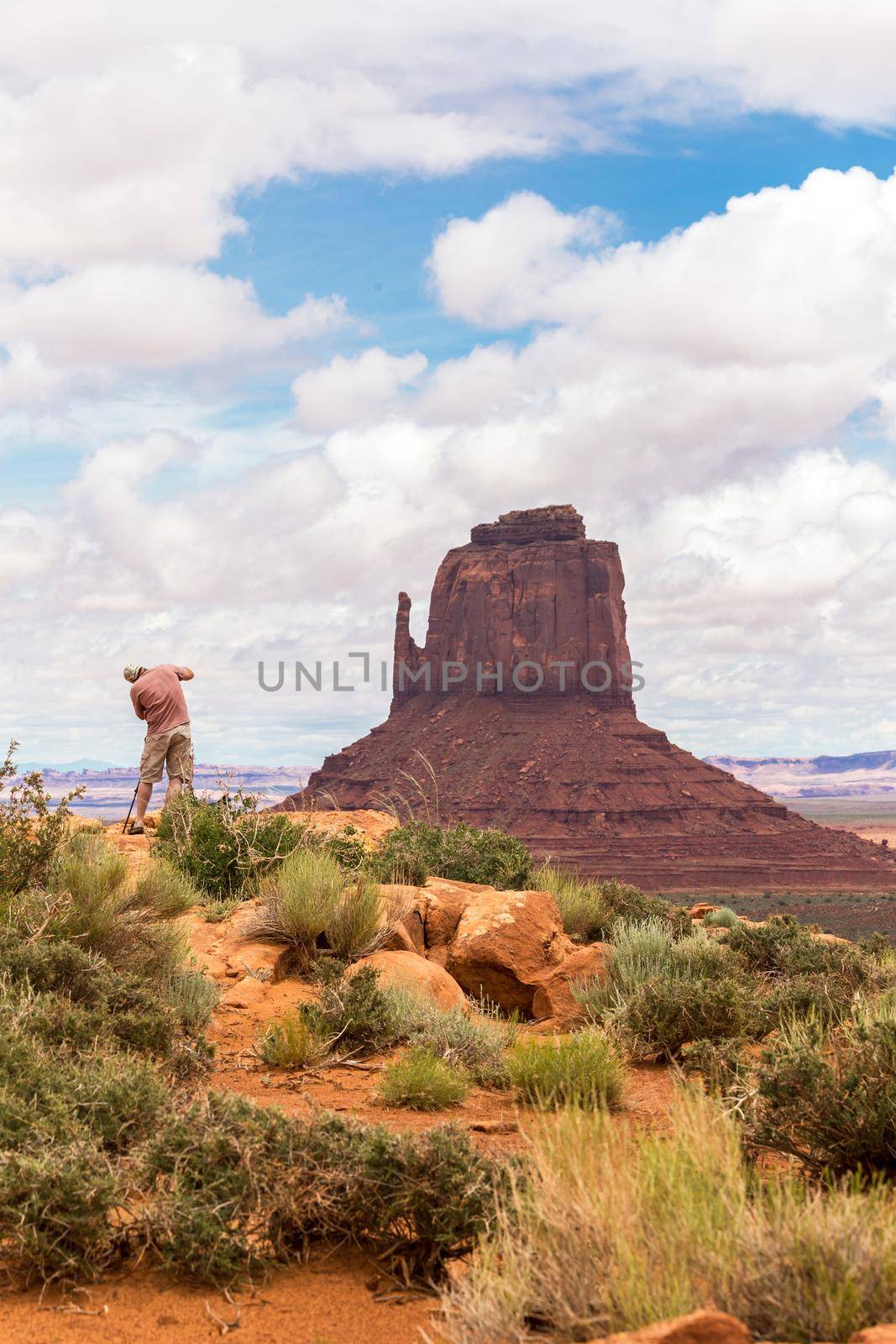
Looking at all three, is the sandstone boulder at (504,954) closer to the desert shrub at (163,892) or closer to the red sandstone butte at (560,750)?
the desert shrub at (163,892)

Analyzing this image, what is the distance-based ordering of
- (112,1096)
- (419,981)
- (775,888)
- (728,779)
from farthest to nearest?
1. (728,779)
2. (775,888)
3. (419,981)
4. (112,1096)

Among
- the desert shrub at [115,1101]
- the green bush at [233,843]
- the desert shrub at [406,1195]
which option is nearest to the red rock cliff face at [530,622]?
the green bush at [233,843]

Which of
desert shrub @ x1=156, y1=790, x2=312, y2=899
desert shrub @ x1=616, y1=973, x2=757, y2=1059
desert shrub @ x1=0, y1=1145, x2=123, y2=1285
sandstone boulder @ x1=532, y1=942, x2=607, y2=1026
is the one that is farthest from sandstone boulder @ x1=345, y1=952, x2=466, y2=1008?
desert shrub @ x1=0, y1=1145, x2=123, y2=1285

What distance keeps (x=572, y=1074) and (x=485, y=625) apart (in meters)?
115

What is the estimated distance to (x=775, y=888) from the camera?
8194 centimetres

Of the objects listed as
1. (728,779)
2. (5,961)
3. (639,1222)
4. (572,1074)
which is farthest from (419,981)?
(728,779)

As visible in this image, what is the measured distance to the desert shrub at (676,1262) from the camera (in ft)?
10.8

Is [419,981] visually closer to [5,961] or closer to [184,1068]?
[184,1068]

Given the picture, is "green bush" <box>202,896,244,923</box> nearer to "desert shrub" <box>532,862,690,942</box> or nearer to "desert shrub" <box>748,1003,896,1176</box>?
"desert shrub" <box>532,862,690,942</box>

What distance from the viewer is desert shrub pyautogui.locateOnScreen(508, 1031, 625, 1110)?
6.84 meters

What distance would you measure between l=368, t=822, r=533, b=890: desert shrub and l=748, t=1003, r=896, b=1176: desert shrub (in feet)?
25.4

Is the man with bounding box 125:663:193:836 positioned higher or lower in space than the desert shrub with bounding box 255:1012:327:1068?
higher

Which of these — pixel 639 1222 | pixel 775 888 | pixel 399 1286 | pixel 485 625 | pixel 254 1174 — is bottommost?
pixel 775 888

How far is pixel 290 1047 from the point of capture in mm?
7977
